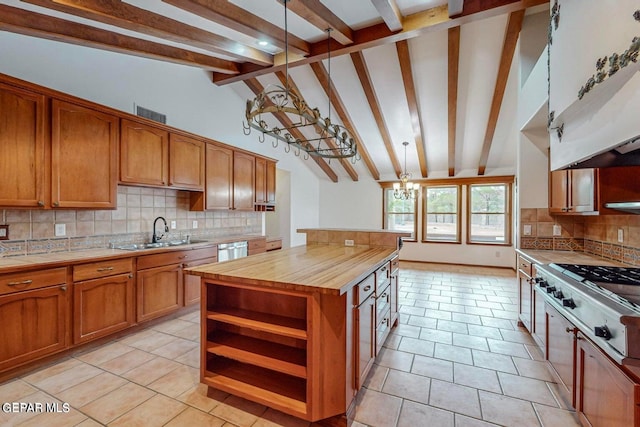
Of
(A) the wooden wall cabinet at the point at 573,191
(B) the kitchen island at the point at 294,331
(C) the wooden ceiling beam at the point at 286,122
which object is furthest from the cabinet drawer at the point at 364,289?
(C) the wooden ceiling beam at the point at 286,122

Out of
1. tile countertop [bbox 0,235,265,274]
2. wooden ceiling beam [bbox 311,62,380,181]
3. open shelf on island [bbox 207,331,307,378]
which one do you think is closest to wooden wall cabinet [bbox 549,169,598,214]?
open shelf on island [bbox 207,331,307,378]

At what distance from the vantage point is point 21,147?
234 cm

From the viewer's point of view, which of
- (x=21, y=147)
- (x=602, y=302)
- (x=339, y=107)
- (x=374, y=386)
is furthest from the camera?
(x=339, y=107)

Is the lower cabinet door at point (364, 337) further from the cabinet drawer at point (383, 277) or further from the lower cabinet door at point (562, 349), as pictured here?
the lower cabinet door at point (562, 349)

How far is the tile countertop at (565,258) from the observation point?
246cm

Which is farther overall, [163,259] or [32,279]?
[163,259]

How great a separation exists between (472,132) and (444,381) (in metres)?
5.08

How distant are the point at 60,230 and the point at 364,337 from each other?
124 inches

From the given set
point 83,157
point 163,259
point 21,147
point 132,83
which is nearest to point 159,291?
point 163,259

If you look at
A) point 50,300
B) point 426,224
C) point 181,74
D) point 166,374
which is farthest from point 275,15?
point 426,224

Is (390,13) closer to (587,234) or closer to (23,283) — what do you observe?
(587,234)

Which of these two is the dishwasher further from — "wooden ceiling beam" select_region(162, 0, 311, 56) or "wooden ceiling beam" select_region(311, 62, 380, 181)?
"wooden ceiling beam" select_region(162, 0, 311, 56)

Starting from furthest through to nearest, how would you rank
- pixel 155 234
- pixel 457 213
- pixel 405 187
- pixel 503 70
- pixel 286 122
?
pixel 457 213, pixel 405 187, pixel 286 122, pixel 503 70, pixel 155 234

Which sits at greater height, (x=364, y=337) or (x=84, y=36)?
(x=84, y=36)
